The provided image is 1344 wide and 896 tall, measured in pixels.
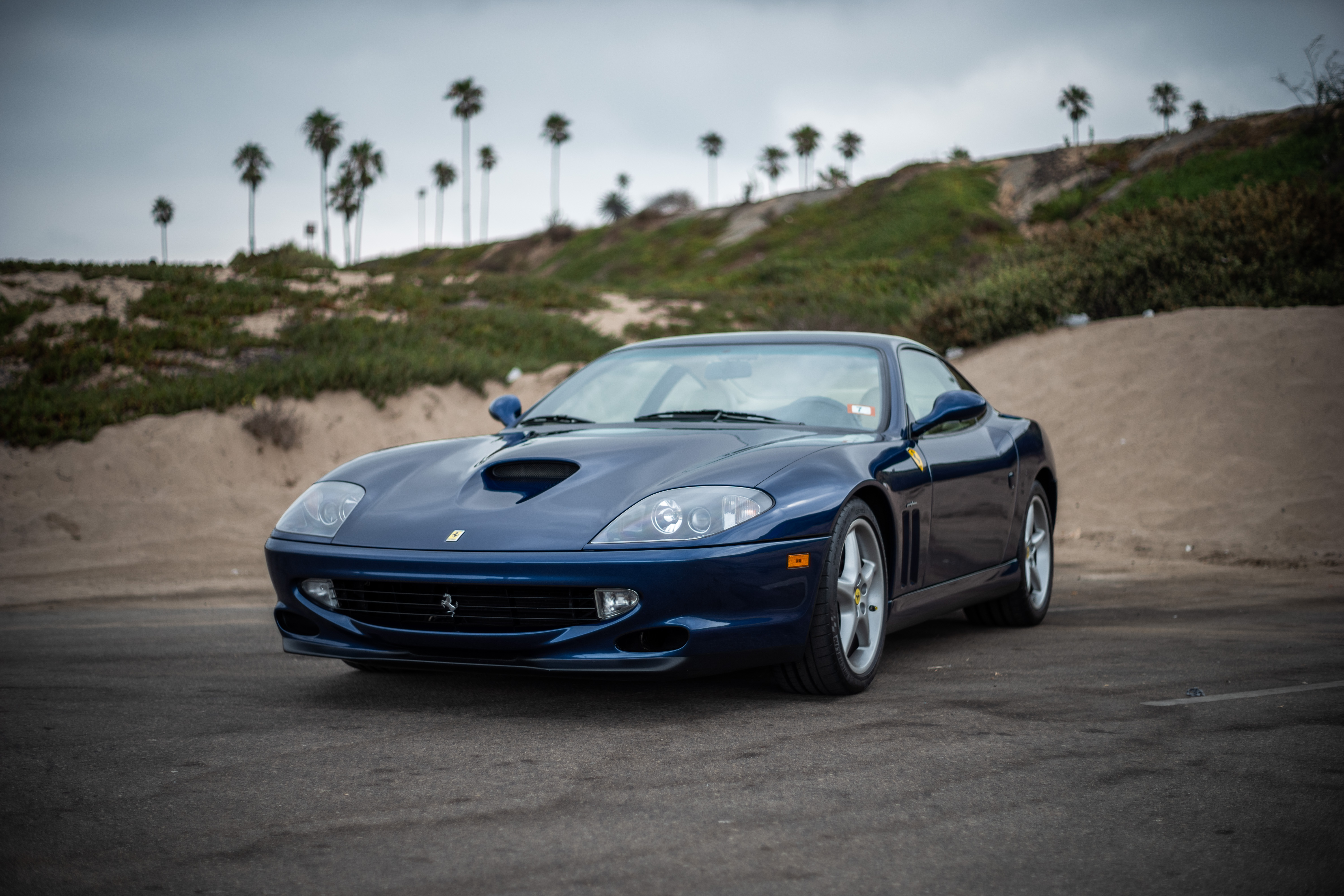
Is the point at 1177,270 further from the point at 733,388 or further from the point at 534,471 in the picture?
the point at 534,471

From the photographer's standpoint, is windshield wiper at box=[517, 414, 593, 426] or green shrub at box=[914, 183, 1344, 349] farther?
green shrub at box=[914, 183, 1344, 349]

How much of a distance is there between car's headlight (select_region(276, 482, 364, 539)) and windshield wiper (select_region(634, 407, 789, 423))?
125 cm

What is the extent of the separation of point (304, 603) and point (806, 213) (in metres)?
59.1

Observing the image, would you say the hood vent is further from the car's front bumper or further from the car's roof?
the car's roof

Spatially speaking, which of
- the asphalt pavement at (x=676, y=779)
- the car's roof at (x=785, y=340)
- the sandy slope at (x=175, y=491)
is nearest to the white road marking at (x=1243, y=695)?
the asphalt pavement at (x=676, y=779)

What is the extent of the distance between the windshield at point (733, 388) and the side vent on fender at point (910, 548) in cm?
43

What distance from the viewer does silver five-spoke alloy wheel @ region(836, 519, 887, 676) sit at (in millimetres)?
4359

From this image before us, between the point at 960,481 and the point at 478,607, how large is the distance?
242 cm

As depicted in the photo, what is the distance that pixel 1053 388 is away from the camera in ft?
48.9

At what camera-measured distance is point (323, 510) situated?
178 inches

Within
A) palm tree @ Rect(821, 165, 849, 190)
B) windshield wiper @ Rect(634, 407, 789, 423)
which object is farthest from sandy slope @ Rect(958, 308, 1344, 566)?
palm tree @ Rect(821, 165, 849, 190)

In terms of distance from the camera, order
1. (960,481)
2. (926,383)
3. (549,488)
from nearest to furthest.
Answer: (549,488)
(960,481)
(926,383)

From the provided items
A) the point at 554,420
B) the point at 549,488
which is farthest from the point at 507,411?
the point at 549,488

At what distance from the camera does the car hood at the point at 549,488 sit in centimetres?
404
